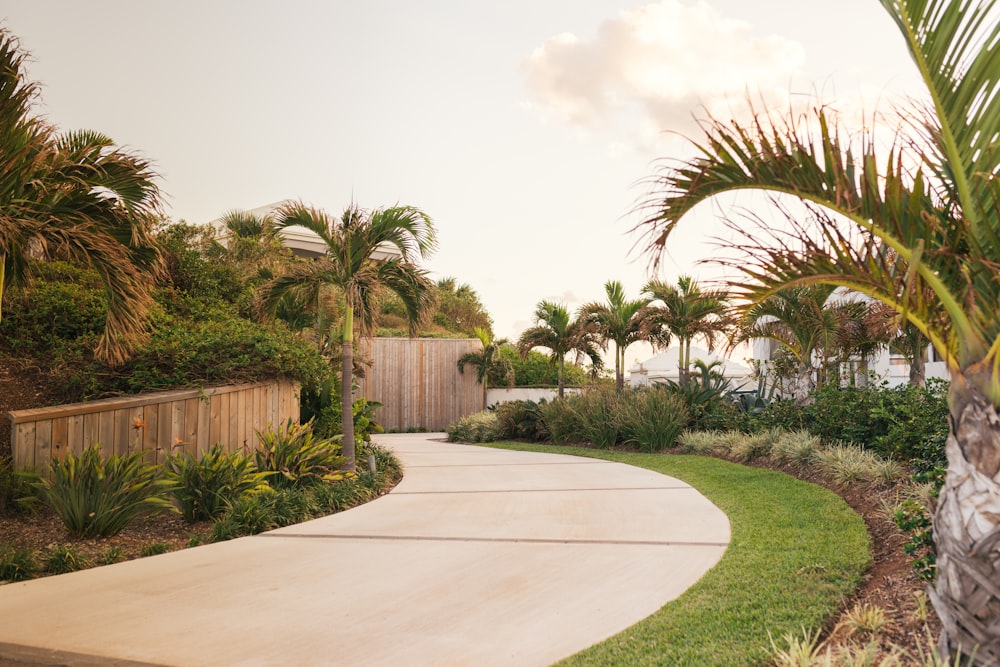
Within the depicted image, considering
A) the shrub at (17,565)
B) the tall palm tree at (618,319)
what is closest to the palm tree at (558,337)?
the tall palm tree at (618,319)

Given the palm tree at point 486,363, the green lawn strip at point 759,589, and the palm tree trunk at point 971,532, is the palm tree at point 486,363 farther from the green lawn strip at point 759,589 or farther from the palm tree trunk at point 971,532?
the palm tree trunk at point 971,532

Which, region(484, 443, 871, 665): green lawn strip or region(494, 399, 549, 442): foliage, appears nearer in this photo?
region(484, 443, 871, 665): green lawn strip

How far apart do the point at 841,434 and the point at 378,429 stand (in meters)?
7.52

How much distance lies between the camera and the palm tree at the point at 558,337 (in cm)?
1755

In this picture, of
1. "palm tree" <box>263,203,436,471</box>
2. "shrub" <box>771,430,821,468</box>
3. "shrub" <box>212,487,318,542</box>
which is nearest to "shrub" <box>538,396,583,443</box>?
"shrub" <box>771,430,821,468</box>

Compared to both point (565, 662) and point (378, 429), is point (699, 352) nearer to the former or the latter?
point (378, 429)

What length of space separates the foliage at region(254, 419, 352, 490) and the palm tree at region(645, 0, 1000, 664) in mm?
5715

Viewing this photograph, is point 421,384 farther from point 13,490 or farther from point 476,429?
point 13,490

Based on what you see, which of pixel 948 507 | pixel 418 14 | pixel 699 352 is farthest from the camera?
pixel 699 352

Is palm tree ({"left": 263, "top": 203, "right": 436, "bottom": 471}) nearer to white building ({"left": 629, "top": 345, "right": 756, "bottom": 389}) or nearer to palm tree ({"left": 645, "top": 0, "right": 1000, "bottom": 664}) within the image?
palm tree ({"left": 645, "top": 0, "right": 1000, "bottom": 664})

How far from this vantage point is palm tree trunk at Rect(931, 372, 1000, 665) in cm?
237

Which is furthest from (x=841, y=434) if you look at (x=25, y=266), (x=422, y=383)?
(x=422, y=383)

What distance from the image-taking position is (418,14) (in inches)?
Result: 404

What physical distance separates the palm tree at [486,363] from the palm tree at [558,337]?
2.08 meters
